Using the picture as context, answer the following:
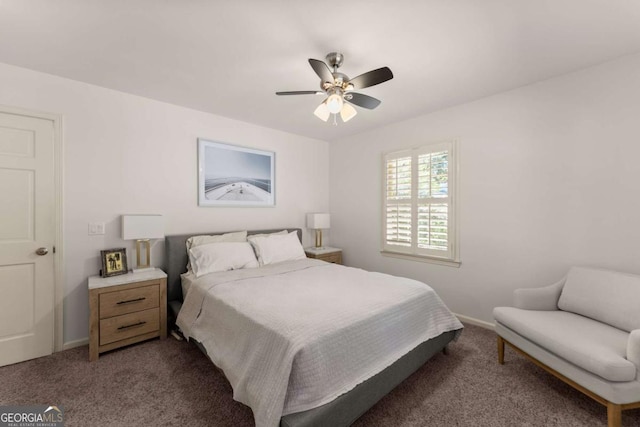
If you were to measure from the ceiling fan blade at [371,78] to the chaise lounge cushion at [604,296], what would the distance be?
2.32 metres

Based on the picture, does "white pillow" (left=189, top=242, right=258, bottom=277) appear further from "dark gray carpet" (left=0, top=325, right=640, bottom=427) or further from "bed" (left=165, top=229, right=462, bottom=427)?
"dark gray carpet" (left=0, top=325, right=640, bottom=427)

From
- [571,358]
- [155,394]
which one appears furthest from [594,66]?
[155,394]

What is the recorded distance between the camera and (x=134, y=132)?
2.97m

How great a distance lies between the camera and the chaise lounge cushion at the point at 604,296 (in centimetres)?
193

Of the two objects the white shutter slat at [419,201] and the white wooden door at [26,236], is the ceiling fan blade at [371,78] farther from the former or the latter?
the white wooden door at [26,236]

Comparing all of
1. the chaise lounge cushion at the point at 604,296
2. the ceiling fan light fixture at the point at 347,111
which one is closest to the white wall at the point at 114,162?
the ceiling fan light fixture at the point at 347,111

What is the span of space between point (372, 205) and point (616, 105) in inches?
105

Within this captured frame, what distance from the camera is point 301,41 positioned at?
201 centimetres

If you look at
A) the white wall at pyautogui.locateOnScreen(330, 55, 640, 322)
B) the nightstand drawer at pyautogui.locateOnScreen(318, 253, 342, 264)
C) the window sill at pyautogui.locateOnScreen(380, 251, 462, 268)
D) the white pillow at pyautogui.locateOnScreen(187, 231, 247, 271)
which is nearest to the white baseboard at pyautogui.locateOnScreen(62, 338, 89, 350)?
the white pillow at pyautogui.locateOnScreen(187, 231, 247, 271)

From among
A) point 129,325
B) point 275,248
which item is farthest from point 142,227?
point 275,248

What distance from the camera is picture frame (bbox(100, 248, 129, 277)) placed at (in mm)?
2676

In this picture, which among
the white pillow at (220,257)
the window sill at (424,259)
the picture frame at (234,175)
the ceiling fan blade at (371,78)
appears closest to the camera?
the ceiling fan blade at (371,78)

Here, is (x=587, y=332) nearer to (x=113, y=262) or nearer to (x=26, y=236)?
(x=113, y=262)

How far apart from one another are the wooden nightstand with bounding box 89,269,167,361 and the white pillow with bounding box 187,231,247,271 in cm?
44
